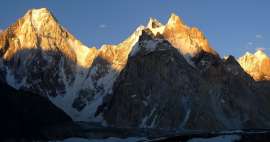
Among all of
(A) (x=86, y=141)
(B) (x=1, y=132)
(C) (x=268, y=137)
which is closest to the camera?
(C) (x=268, y=137)

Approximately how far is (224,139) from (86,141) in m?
66.3

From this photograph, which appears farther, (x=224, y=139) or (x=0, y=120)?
(x=0, y=120)

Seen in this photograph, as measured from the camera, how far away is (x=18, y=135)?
19275 centimetres

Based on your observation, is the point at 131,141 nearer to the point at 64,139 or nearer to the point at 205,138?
the point at 64,139

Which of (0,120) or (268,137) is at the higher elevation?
(0,120)

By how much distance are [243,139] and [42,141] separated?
88.1 meters

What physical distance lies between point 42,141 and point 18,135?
695 centimetres

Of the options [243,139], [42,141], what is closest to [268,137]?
[243,139]

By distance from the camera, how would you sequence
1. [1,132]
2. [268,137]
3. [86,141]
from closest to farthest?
[268,137], [86,141], [1,132]

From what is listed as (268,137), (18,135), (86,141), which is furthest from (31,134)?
(268,137)

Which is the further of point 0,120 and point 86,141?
point 0,120

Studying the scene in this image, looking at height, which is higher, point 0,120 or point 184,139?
point 0,120

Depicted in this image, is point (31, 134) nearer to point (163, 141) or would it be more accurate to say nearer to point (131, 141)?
point (131, 141)

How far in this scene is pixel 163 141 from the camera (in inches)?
4673
